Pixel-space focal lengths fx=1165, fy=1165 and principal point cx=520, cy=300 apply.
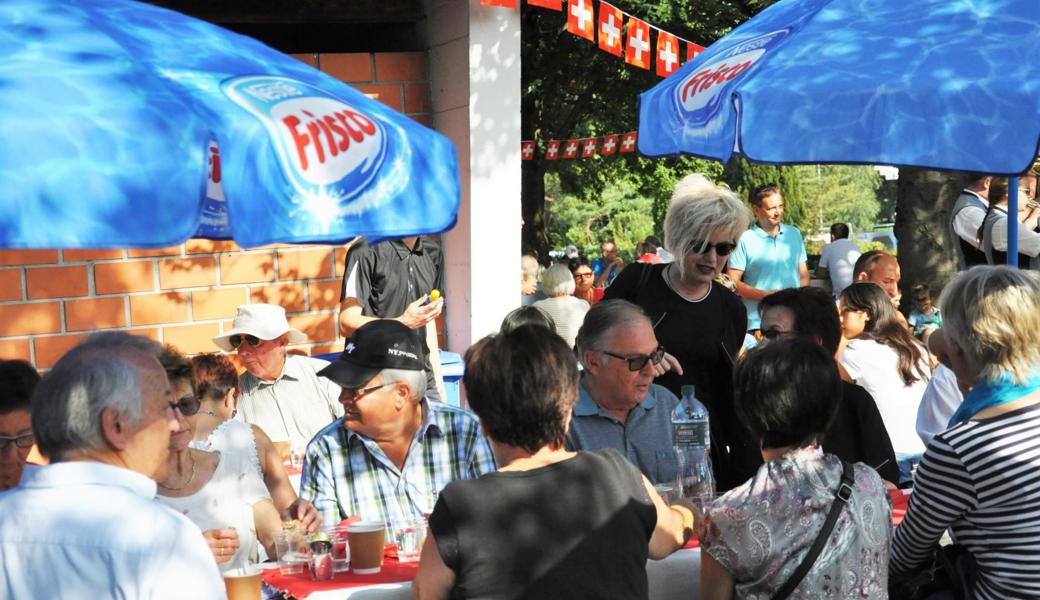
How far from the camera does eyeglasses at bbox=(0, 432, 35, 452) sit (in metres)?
3.50

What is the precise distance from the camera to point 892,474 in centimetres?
425

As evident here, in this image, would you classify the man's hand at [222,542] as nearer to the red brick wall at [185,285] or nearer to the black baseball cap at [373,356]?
the black baseball cap at [373,356]

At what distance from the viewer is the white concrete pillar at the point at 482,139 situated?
6938 millimetres

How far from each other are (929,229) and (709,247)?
6.57m

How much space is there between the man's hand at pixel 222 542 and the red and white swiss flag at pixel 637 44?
724 centimetres

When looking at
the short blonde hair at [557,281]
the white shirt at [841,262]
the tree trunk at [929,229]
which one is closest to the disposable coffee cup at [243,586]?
the short blonde hair at [557,281]

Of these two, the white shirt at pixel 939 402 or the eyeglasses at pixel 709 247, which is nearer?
the eyeglasses at pixel 709 247

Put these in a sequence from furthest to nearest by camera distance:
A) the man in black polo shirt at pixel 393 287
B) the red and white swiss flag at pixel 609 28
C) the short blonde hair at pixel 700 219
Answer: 1. the red and white swiss flag at pixel 609 28
2. the man in black polo shirt at pixel 393 287
3. the short blonde hair at pixel 700 219

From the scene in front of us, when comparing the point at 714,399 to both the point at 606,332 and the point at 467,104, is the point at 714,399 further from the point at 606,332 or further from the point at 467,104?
the point at 467,104

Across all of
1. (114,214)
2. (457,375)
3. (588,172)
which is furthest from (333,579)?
(588,172)

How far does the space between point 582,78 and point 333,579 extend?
16.3 m

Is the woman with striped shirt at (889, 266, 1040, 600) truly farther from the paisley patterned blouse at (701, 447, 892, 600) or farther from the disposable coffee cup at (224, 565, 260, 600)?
the disposable coffee cup at (224, 565, 260, 600)

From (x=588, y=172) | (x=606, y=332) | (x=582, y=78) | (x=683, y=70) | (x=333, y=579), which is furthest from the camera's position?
(x=588, y=172)

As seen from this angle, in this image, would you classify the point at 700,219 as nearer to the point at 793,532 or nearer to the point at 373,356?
the point at 373,356
